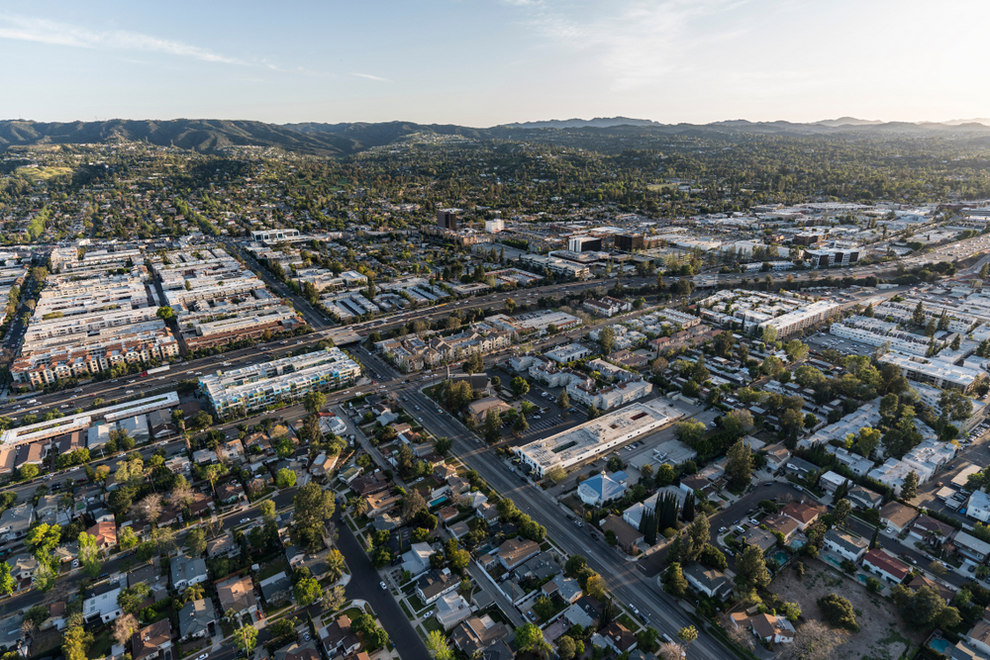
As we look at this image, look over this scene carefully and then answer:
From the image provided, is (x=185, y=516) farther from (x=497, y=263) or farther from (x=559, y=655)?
(x=497, y=263)

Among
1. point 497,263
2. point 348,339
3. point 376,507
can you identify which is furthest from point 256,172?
point 376,507

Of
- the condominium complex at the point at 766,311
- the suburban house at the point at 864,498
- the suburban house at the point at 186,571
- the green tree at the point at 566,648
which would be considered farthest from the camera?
the condominium complex at the point at 766,311

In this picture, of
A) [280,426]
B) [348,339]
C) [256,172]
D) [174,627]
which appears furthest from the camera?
[256,172]

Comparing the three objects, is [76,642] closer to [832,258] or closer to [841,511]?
[841,511]

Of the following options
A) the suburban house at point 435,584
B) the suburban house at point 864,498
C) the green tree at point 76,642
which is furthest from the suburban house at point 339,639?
the suburban house at point 864,498

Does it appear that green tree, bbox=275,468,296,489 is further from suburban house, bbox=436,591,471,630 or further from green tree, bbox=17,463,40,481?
green tree, bbox=17,463,40,481

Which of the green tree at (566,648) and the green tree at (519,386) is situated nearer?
the green tree at (566,648)

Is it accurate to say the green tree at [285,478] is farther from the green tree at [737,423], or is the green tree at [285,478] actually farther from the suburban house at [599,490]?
the green tree at [737,423]
